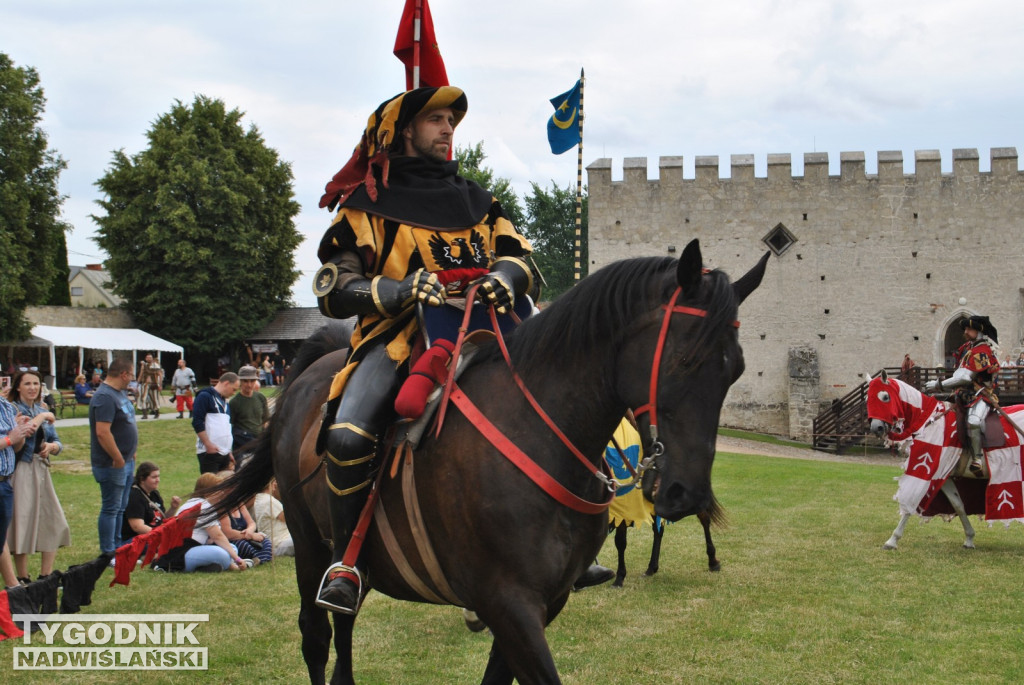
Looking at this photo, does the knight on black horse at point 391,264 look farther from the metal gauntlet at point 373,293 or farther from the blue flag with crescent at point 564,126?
the blue flag with crescent at point 564,126

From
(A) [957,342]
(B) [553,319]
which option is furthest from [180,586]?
(A) [957,342]

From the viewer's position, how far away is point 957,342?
28500 millimetres

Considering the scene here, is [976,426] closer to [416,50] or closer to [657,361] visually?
[416,50]

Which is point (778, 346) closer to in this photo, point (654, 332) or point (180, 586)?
point (180, 586)

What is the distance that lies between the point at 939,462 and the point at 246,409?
319 inches

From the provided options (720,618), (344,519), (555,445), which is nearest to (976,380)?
(720,618)

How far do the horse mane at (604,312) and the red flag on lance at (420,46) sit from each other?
1625mm

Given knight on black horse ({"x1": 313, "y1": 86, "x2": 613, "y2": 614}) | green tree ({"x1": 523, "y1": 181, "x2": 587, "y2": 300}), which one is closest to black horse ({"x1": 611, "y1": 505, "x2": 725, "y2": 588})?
knight on black horse ({"x1": 313, "y1": 86, "x2": 613, "y2": 614})

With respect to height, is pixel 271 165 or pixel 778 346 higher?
pixel 271 165

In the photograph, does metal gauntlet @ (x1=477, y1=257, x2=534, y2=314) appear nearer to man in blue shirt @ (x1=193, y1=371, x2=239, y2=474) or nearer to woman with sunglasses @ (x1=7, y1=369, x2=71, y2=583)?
woman with sunglasses @ (x1=7, y1=369, x2=71, y2=583)

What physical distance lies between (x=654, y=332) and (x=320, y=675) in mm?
2709

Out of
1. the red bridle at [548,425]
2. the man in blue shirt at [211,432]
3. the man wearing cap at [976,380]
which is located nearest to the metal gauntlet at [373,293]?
the red bridle at [548,425]

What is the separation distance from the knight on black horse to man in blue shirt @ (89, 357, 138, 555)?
5185mm

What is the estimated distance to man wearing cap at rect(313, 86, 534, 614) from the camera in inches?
130
